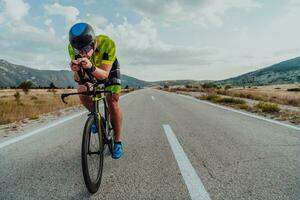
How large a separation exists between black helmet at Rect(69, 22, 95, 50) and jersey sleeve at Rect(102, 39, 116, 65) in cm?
40

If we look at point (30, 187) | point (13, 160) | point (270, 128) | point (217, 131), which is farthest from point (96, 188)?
point (270, 128)

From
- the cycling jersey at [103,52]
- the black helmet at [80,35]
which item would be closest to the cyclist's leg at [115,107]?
the cycling jersey at [103,52]

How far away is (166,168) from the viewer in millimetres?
3750

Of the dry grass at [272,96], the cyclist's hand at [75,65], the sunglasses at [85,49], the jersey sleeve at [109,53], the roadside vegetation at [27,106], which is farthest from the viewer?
the dry grass at [272,96]

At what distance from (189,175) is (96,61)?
73.4 inches

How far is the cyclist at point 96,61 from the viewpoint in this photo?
2.96 metres

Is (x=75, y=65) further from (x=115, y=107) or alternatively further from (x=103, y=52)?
(x=115, y=107)

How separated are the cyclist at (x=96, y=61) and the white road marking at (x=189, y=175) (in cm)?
96

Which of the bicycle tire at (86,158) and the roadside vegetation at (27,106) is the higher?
the bicycle tire at (86,158)

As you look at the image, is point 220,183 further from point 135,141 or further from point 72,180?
point 135,141

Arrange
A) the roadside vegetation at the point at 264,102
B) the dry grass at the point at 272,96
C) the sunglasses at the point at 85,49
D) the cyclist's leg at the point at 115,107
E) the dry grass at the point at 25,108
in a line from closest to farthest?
the sunglasses at the point at 85,49 → the cyclist's leg at the point at 115,107 → the dry grass at the point at 25,108 → the roadside vegetation at the point at 264,102 → the dry grass at the point at 272,96

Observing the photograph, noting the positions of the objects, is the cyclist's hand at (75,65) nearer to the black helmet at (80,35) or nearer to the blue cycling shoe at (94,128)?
the black helmet at (80,35)

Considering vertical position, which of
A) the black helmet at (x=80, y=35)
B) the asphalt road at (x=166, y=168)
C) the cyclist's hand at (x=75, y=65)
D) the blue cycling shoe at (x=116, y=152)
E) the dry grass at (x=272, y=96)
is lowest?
the dry grass at (x=272, y=96)

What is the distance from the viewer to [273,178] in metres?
3.36
